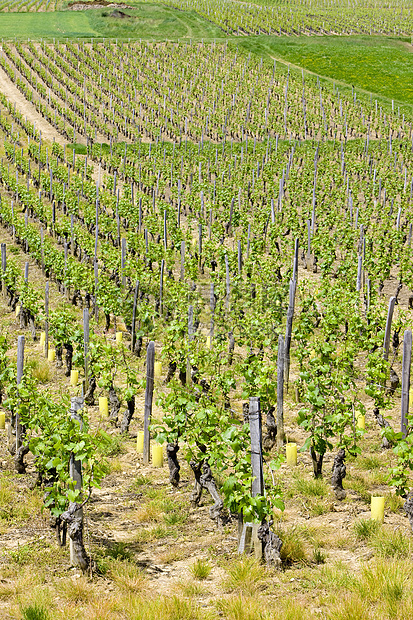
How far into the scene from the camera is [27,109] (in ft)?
Answer: 143

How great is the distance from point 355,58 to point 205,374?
51290 millimetres

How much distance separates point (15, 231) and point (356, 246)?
41.2 ft

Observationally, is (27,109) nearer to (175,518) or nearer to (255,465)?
(175,518)

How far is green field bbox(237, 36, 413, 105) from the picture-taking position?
169 ft

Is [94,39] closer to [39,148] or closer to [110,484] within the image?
[39,148]

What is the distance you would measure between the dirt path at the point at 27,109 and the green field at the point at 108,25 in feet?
41.9

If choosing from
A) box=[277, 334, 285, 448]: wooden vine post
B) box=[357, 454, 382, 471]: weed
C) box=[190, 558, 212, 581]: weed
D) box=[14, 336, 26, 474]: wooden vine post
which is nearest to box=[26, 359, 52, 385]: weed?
box=[14, 336, 26, 474]: wooden vine post

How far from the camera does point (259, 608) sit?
19.0 feet

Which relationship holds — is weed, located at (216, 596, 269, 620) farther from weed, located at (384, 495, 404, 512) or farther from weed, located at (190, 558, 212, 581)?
weed, located at (384, 495, 404, 512)

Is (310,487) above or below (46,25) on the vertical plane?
below

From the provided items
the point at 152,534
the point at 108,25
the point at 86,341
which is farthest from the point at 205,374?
the point at 108,25

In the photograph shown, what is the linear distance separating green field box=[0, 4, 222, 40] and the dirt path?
12766 mm

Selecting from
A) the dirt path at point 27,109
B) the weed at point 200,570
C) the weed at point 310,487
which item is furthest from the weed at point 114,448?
the dirt path at point 27,109

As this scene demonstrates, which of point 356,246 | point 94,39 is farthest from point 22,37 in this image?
point 356,246
